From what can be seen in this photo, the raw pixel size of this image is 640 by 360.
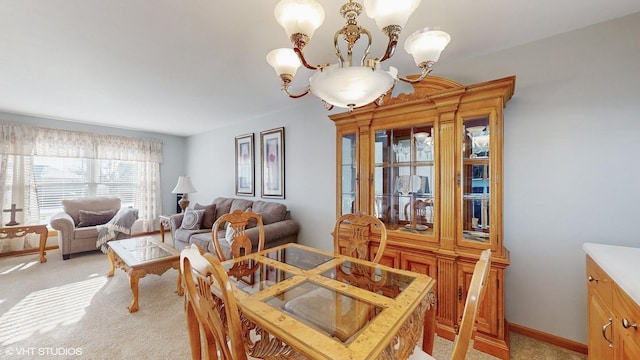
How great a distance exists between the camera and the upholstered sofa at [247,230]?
10.4ft

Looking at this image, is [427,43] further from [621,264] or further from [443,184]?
[621,264]

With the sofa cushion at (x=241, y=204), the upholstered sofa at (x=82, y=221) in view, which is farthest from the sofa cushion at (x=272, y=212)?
the upholstered sofa at (x=82, y=221)

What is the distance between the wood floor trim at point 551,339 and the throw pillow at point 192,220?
13.4 feet

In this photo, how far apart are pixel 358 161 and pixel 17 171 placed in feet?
18.7

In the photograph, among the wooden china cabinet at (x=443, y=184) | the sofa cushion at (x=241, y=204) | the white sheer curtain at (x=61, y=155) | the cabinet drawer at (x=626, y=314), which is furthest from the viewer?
the sofa cushion at (x=241, y=204)

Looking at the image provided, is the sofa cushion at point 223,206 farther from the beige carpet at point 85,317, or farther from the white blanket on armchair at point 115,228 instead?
the white blanket on armchair at point 115,228

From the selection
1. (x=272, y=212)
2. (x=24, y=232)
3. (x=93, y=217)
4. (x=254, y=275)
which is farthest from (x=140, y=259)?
(x=24, y=232)

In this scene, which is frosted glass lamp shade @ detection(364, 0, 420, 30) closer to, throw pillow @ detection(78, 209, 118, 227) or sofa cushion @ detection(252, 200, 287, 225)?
sofa cushion @ detection(252, 200, 287, 225)

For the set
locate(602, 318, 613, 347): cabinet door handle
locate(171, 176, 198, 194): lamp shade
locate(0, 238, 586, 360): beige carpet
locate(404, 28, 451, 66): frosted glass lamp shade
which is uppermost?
locate(404, 28, 451, 66): frosted glass lamp shade

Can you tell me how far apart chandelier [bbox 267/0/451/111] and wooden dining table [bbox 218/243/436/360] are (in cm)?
98

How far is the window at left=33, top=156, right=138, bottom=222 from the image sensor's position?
4.43 metres

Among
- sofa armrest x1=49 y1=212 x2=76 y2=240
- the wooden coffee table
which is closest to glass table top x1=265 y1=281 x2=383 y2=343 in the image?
the wooden coffee table

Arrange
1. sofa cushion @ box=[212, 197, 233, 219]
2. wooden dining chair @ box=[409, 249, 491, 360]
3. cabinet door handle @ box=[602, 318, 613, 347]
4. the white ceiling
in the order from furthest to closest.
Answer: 1. sofa cushion @ box=[212, 197, 233, 219]
2. the white ceiling
3. cabinet door handle @ box=[602, 318, 613, 347]
4. wooden dining chair @ box=[409, 249, 491, 360]

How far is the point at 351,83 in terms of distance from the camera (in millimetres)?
1157
